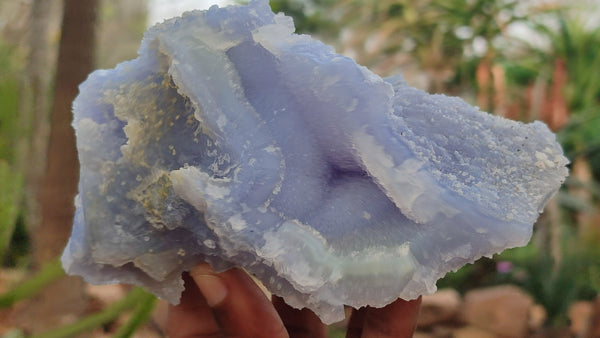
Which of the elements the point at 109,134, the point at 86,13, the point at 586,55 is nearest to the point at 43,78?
the point at 86,13

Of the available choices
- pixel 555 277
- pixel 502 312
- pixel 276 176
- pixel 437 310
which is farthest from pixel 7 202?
pixel 555 277

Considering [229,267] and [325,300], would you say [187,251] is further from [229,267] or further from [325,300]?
[325,300]

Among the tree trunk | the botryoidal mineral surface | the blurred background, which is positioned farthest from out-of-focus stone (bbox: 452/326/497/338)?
the botryoidal mineral surface

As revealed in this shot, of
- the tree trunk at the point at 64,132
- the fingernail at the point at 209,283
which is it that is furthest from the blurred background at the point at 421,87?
the fingernail at the point at 209,283

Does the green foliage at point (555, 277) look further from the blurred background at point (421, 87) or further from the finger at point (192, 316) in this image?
the finger at point (192, 316)

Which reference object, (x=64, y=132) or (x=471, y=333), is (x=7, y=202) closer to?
(x=64, y=132)

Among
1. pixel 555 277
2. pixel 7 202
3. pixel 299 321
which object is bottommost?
pixel 555 277
